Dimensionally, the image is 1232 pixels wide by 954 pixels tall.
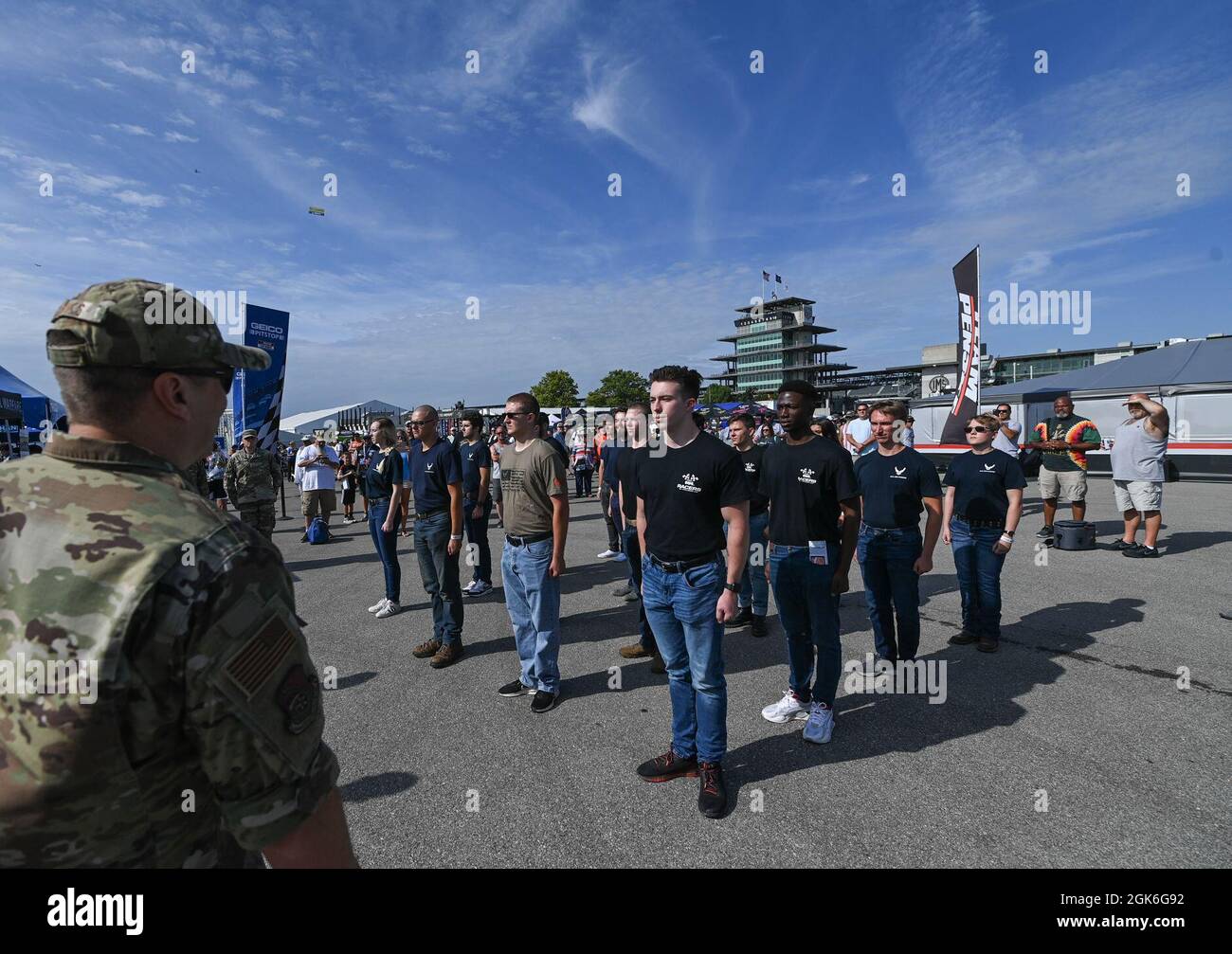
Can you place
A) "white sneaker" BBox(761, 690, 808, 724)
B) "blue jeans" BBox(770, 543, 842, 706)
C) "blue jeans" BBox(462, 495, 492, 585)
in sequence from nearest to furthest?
"blue jeans" BBox(770, 543, 842, 706), "white sneaker" BBox(761, 690, 808, 724), "blue jeans" BBox(462, 495, 492, 585)

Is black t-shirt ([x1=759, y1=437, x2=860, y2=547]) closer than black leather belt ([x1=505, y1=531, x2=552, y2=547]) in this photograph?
Yes

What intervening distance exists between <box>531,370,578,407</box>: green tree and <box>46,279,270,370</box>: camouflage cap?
84.4 meters

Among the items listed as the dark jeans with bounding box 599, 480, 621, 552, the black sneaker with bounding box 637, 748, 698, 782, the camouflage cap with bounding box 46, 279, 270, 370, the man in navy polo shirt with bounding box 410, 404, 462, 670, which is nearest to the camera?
the camouflage cap with bounding box 46, 279, 270, 370

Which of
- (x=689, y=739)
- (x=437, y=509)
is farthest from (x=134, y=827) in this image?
(x=437, y=509)

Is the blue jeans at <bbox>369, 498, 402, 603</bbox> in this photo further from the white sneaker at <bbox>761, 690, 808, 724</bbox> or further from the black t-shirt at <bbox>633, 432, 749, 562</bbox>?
the white sneaker at <bbox>761, 690, 808, 724</bbox>

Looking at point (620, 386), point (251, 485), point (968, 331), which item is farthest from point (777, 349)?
point (251, 485)

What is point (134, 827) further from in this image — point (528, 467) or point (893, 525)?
point (893, 525)

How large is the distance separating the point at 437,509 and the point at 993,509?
196 inches

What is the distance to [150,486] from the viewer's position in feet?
3.56

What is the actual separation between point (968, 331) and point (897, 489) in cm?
1340

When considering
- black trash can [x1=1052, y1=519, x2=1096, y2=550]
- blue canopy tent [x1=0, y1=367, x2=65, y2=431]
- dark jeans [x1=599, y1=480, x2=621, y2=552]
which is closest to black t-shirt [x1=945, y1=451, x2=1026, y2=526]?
dark jeans [x1=599, y1=480, x2=621, y2=552]

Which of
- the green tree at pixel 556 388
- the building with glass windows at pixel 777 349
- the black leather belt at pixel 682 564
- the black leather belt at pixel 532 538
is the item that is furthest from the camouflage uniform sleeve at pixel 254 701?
the building with glass windows at pixel 777 349

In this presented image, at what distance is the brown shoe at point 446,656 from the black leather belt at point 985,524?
472 cm

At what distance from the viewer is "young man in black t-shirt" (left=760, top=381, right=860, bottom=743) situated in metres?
3.74
